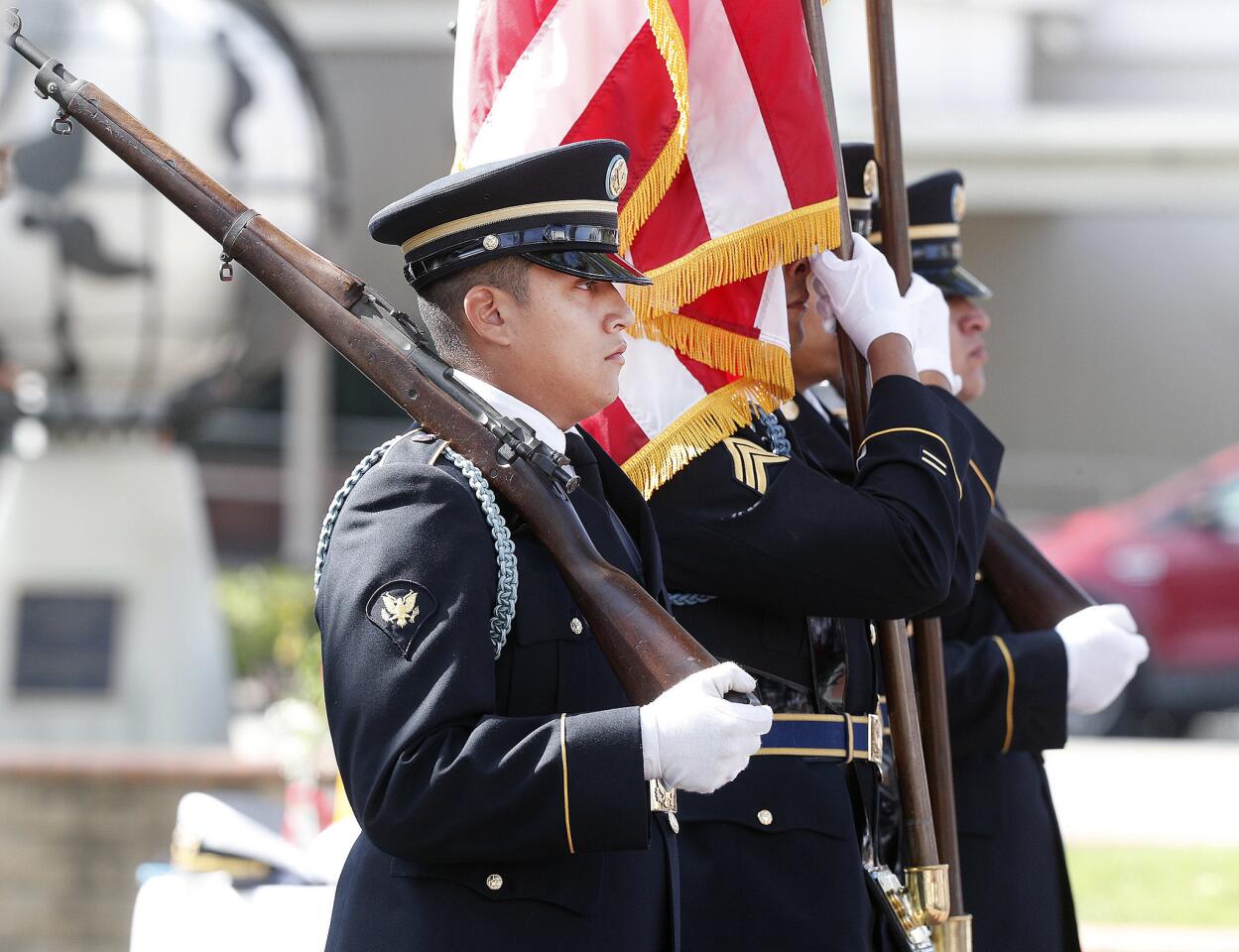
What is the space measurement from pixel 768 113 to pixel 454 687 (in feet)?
4.12

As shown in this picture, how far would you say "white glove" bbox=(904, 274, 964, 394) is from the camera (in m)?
3.14

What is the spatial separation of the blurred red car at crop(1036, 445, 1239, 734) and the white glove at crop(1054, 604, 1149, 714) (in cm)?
882

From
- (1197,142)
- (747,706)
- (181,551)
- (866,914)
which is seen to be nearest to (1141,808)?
(181,551)

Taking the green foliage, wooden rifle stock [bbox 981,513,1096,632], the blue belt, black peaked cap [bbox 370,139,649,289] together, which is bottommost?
the blue belt

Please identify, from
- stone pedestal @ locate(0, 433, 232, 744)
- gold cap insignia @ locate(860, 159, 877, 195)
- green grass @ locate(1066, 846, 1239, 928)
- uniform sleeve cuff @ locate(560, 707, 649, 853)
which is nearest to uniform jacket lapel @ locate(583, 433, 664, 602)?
uniform sleeve cuff @ locate(560, 707, 649, 853)

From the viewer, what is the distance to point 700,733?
7.03 ft

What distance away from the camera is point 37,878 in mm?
6945

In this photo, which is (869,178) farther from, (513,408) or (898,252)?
(513,408)

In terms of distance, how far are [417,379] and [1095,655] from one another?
1745 millimetres

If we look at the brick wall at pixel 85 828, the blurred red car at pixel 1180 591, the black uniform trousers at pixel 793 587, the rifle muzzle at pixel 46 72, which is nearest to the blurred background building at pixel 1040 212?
the blurred red car at pixel 1180 591

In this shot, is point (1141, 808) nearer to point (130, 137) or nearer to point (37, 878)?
point (37, 878)

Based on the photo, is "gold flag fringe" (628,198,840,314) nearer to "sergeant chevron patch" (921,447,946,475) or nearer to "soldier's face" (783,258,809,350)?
"soldier's face" (783,258,809,350)

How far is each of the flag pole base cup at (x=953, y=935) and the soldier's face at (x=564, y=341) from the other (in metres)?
1.17

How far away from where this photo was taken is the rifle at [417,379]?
225 centimetres
